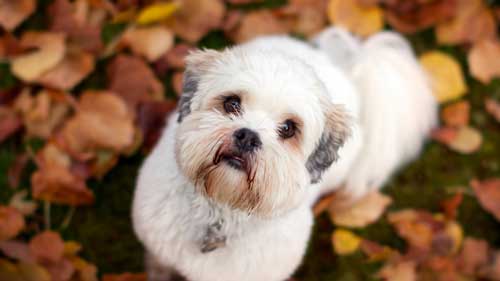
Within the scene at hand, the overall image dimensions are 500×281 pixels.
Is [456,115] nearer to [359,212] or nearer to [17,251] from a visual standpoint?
[359,212]

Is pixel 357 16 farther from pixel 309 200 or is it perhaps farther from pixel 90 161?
pixel 90 161

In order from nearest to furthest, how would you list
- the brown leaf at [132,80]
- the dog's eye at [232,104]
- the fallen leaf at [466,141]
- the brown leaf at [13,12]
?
the dog's eye at [232,104]
the brown leaf at [13,12]
the brown leaf at [132,80]
the fallen leaf at [466,141]

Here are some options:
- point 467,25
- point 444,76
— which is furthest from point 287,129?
point 467,25

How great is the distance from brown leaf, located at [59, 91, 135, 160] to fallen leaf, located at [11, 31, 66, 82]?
0.26m

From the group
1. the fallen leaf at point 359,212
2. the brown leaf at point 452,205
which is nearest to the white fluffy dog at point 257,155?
the fallen leaf at point 359,212

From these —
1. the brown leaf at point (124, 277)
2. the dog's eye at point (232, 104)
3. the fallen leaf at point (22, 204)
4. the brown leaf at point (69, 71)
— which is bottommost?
the brown leaf at point (124, 277)

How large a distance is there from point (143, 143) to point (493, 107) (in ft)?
6.52

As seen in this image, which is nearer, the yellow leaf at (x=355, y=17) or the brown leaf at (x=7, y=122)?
the brown leaf at (x=7, y=122)

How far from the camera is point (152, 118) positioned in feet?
10.0

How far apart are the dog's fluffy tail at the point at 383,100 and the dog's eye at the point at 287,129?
37.3 inches

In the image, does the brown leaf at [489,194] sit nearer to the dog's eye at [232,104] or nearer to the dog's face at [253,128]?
the dog's face at [253,128]

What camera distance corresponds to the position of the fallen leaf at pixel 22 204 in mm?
2789

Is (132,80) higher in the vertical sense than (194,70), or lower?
lower

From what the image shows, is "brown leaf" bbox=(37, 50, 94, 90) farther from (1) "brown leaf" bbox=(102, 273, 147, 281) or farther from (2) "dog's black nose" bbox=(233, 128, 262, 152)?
(2) "dog's black nose" bbox=(233, 128, 262, 152)
